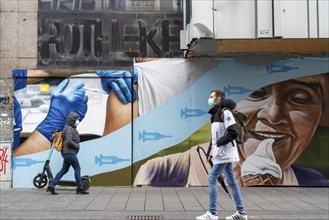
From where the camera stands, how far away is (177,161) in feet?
38.7

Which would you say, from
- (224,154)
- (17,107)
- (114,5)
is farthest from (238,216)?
(114,5)

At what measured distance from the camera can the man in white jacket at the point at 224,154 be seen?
7.70 meters

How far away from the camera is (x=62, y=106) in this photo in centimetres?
1170

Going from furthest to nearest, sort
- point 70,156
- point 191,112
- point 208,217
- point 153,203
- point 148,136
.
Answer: point 191,112 < point 148,136 < point 70,156 < point 153,203 < point 208,217

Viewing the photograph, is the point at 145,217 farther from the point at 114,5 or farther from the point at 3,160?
the point at 114,5

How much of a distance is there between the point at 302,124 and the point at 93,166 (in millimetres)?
5474

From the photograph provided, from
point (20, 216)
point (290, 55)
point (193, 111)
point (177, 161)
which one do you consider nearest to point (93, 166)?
point (177, 161)

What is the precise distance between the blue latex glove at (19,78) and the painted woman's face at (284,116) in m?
5.49

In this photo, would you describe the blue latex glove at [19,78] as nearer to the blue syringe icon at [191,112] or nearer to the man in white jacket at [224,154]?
the blue syringe icon at [191,112]

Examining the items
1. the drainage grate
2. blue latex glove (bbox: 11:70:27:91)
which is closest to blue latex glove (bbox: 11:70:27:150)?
blue latex glove (bbox: 11:70:27:91)

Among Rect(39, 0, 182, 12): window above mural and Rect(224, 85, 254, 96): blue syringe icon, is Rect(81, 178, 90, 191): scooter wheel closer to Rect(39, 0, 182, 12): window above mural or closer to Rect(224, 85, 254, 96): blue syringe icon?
Rect(224, 85, 254, 96): blue syringe icon

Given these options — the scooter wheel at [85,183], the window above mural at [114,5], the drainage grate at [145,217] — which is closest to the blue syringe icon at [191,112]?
the window above mural at [114,5]

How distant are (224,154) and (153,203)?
234cm

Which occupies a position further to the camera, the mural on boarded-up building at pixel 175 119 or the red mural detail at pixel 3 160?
the mural on boarded-up building at pixel 175 119
